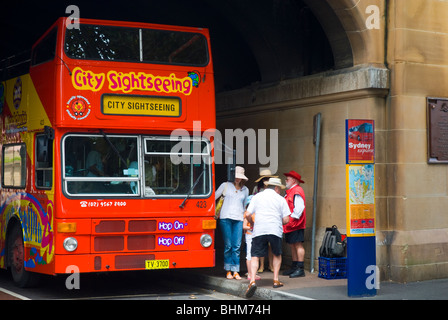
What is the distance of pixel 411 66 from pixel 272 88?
299 cm

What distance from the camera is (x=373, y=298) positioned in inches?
379

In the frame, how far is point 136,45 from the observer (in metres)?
10.6

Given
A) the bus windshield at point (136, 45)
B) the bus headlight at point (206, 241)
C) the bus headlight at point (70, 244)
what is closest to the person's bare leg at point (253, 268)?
the bus headlight at point (206, 241)

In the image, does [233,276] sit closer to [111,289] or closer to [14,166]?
[111,289]

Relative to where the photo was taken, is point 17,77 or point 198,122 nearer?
point 198,122

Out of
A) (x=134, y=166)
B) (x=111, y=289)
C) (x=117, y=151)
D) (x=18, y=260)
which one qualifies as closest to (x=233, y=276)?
(x=111, y=289)

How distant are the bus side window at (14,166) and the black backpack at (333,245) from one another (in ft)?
15.8

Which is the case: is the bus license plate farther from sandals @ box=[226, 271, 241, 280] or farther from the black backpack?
the black backpack

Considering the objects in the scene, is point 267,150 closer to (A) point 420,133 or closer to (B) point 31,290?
(A) point 420,133

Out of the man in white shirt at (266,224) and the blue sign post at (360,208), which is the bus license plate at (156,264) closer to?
the man in white shirt at (266,224)

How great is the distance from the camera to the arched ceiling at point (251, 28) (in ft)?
43.2

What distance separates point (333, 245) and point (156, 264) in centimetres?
287

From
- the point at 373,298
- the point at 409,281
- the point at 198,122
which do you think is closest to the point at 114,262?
the point at 198,122

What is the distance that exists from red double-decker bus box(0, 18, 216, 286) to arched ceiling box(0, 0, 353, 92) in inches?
107
